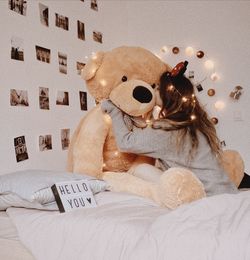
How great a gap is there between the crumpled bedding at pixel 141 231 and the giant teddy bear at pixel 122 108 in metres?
0.28

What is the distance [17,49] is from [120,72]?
1.80 ft

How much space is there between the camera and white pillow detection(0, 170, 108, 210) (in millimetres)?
1147

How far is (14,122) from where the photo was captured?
1721 mm

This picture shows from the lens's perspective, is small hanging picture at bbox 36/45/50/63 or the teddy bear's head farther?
small hanging picture at bbox 36/45/50/63

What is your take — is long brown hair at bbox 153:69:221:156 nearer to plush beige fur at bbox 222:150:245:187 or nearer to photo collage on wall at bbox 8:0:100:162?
plush beige fur at bbox 222:150:245:187

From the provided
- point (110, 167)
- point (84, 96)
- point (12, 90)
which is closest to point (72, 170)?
point (110, 167)

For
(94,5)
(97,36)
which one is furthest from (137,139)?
(94,5)

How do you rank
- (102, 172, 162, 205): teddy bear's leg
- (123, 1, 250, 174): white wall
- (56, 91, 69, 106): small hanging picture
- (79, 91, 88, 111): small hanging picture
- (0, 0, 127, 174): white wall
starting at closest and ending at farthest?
1. (102, 172, 162, 205): teddy bear's leg
2. (0, 0, 127, 174): white wall
3. (56, 91, 69, 106): small hanging picture
4. (79, 91, 88, 111): small hanging picture
5. (123, 1, 250, 174): white wall

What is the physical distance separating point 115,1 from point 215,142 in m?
1.61

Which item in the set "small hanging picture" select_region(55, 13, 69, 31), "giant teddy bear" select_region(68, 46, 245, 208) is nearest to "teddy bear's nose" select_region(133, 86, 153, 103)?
"giant teddy bear" select_region(68, 46, 245, 208)

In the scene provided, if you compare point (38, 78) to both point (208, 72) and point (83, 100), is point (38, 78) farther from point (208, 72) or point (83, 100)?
point (208, 72)

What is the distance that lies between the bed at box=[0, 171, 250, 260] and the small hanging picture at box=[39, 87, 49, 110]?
70 centimetres

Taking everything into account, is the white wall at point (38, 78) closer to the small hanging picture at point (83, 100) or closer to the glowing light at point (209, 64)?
the small hanging picture at point (83, 100)

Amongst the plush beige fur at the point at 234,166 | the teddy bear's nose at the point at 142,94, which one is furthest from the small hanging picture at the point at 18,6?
the plush beige fur at the point at 234,166
